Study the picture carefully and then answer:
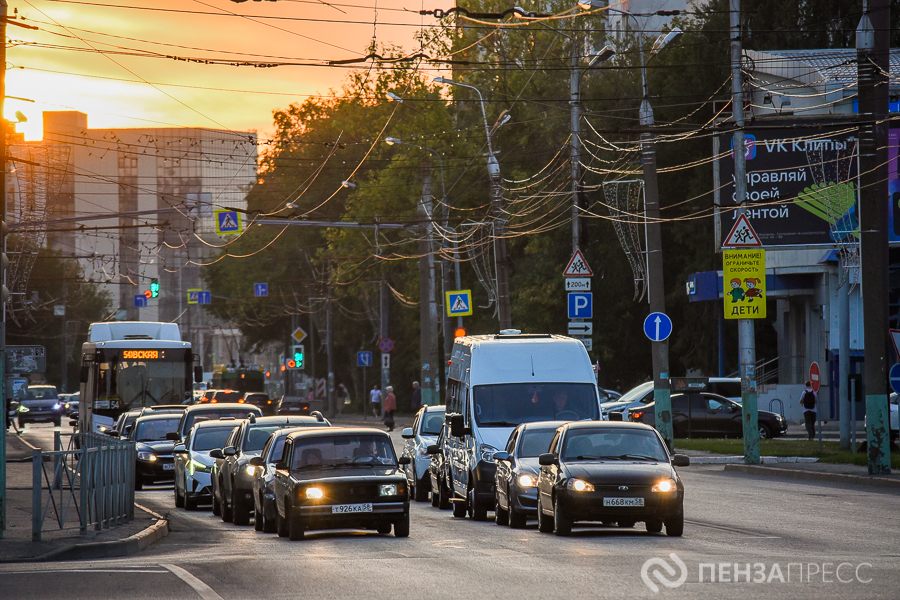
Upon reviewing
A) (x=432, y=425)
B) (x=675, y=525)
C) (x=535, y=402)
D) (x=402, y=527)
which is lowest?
(x=402, y=527)

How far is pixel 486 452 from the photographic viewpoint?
19.5 metres

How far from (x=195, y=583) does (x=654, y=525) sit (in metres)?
6.72

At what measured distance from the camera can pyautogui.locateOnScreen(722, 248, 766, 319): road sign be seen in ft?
95.0

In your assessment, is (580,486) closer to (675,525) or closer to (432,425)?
(675,525)

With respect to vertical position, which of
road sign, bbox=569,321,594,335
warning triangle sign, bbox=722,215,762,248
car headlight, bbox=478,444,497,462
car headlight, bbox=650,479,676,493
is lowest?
car headlight, bbox=650,479,676,493

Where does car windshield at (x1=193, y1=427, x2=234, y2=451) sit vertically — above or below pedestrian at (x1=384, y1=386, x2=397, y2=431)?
above

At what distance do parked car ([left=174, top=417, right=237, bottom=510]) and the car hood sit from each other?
370 inches

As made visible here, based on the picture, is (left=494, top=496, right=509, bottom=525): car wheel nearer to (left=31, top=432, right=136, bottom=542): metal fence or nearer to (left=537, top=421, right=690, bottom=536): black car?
(left=537, top=421, right=690, bottom=536): black car

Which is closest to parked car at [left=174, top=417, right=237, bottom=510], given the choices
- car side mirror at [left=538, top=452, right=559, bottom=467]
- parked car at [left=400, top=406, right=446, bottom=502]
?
parked car at [left=400, top=406, right=446, bottom=502]

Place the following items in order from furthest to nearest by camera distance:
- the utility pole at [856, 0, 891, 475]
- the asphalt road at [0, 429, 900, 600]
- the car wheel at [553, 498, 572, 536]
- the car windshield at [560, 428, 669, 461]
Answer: the utility pole at [856, 0, 891, 475] → the car windshield at [560, 428, 669, 461] → the car wheel at [553, 498, 572, 536] → the asphalt road at [0, 429, 900, 600]

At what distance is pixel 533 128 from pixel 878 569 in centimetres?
4545

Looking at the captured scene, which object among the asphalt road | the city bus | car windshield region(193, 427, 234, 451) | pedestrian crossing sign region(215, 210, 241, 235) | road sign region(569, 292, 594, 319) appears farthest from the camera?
pedestrian crossing sign region(215, 210, 241, 235)

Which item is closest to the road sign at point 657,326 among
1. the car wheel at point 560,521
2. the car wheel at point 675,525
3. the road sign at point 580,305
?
the road sign at point 580,305

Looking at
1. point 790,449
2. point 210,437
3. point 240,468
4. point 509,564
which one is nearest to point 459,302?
point 790,449
